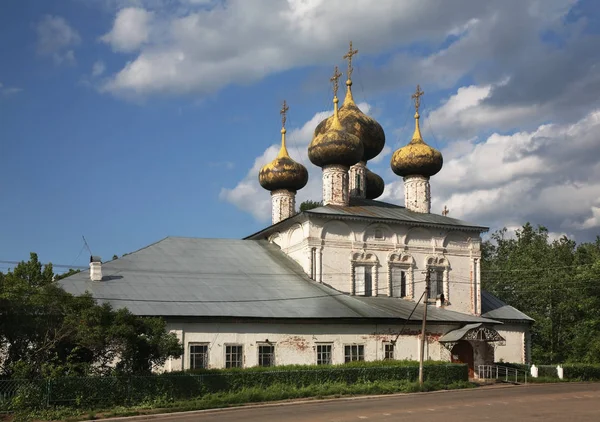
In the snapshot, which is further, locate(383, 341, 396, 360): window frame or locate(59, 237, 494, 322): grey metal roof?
locate(383, 341, 396, 360): window frame

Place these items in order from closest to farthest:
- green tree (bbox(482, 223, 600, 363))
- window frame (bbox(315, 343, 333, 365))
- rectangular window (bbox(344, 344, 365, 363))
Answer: window frame (bbox(315, 343, 333, 365)), rectangular window (bbox(344, 344, 365, 363)), green tree (bbox(482, 223, 600, 363))

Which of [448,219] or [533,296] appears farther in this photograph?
[533,296]

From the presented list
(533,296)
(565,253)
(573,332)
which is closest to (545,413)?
(573,332)

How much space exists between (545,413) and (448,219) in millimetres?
18444

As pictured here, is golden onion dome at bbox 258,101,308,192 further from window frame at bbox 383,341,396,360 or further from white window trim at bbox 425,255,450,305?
window frame at bbox 383,341,396,360

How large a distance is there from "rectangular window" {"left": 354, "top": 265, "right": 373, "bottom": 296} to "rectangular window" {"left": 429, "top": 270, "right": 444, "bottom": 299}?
2.96 meters

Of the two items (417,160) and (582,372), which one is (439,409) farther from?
(417,160)

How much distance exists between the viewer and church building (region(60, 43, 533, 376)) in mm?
27562

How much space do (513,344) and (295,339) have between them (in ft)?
41.6

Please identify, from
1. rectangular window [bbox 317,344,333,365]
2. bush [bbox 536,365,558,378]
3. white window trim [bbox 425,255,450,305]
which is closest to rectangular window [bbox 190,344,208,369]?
rectangular window [bbox 317,344,333,365]

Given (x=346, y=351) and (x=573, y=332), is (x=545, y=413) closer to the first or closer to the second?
(x=346, y=351)

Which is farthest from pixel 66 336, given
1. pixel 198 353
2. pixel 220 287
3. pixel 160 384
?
pixel 220 287

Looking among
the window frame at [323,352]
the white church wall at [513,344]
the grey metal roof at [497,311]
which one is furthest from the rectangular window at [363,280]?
the white church wall at [513,344]

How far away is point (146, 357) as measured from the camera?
73.4 feet
